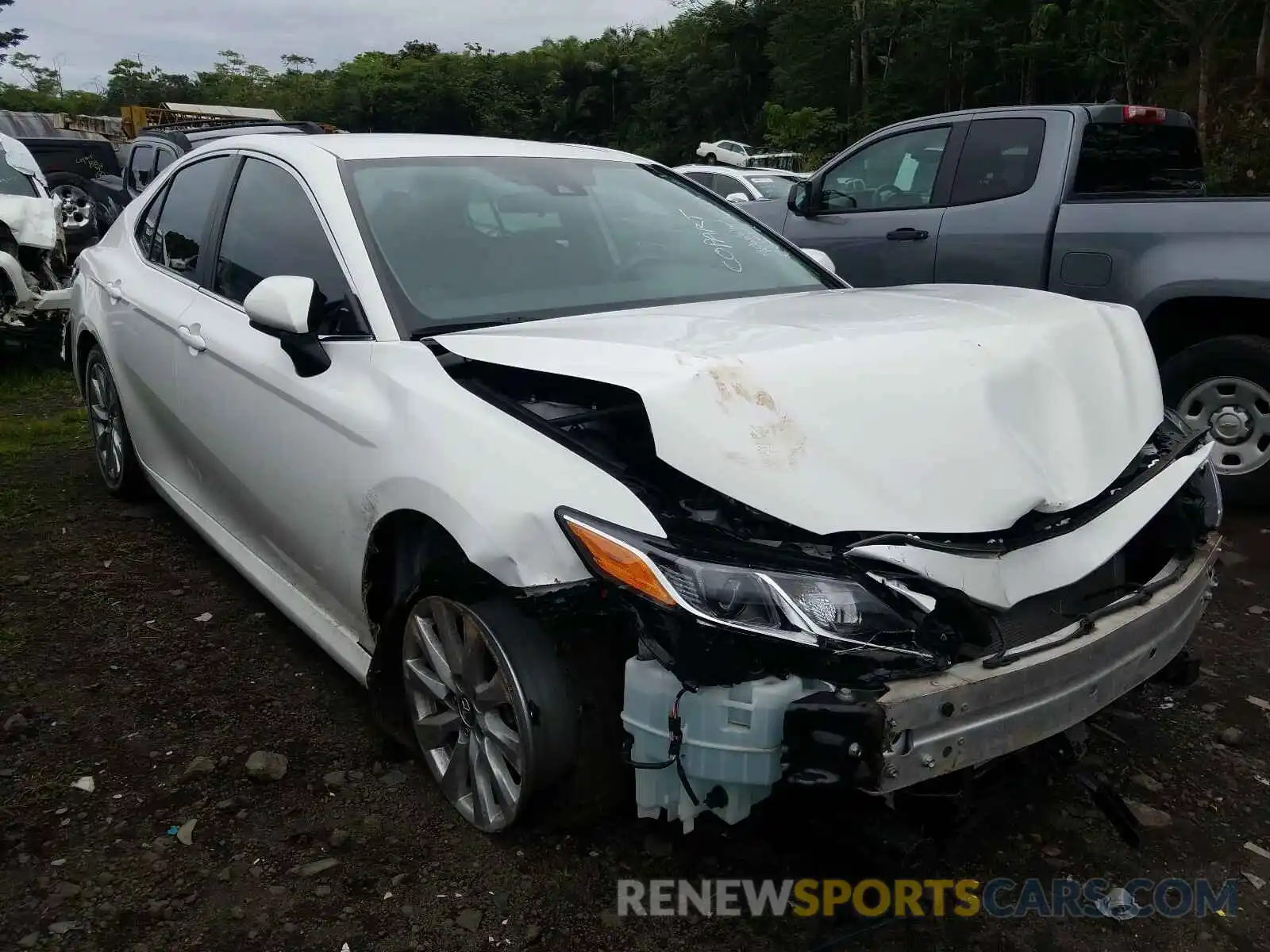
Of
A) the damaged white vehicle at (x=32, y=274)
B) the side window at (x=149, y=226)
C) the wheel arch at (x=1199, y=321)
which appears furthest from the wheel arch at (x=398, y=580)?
the damaged white vehicle at (x=32, y=274)

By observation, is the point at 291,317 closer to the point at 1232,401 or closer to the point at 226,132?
the point at 1232,401

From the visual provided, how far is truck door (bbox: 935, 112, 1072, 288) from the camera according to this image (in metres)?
5.29

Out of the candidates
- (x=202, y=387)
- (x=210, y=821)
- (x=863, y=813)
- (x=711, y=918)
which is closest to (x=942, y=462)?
(x=863, y=813)

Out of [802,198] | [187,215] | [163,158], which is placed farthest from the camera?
[163,158]

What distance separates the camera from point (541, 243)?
3.12 m

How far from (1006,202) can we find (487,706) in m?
4.29

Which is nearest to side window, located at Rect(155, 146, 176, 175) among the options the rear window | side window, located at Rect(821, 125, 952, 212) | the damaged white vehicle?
the damaged white vehicle

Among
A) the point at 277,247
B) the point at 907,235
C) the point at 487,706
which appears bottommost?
the point at 487,706

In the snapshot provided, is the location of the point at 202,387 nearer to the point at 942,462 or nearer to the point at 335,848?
the point at 335,848

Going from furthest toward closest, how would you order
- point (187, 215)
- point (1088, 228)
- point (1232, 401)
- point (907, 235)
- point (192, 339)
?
point (907, 235) → point (1088, 228) → point (1232, 401) → point (187, 215) → point (192, 339)

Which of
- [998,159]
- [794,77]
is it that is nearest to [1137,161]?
[998,159]

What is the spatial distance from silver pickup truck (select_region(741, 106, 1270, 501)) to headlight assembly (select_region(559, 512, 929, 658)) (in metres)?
3.50

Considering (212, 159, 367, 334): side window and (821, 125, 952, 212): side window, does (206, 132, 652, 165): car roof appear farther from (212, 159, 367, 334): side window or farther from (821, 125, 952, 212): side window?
(821, 125, 952, 212): side window

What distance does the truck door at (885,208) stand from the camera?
19.0 ft
